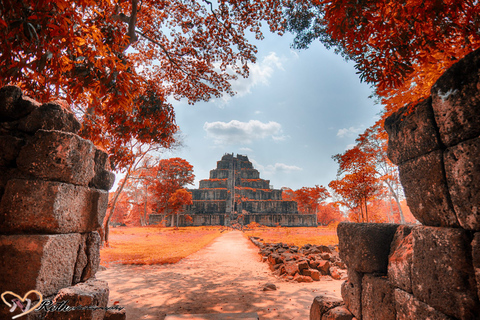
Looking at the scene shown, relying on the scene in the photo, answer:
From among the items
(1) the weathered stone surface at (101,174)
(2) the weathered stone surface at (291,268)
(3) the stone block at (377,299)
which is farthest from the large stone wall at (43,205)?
(2) the weathered stone surface at (291,268)

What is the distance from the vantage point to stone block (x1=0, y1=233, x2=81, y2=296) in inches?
75.5

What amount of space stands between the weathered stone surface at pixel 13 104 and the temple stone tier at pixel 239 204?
104 feet

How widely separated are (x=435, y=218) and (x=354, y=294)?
1477 millimetres

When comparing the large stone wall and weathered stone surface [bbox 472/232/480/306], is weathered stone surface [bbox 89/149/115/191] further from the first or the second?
weathered stone surface [bbox 472/232/480/306]

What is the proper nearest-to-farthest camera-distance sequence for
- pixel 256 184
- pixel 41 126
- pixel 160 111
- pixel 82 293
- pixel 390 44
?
pixel 390 44
pixel 82 293
pixel 41 126
pixel 160 111
pixel 256 184

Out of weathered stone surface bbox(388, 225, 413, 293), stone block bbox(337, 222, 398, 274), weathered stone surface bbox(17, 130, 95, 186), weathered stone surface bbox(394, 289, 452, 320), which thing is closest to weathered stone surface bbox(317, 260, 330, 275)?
stone block bbox(337, 222, 398, 274)

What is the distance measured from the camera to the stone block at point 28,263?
192 centimetres

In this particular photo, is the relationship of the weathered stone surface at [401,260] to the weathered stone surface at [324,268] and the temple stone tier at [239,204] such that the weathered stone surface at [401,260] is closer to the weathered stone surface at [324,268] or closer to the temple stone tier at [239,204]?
the weathered stone surface at [324,268]

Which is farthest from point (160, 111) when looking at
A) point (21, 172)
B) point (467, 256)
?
point (467, 256)

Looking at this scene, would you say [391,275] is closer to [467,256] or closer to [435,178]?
[467,256]

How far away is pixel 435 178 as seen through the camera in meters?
1.75

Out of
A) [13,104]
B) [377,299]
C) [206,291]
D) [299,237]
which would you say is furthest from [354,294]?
[299,237]

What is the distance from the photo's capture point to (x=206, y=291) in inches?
194

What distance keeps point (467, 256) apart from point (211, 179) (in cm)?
4019
